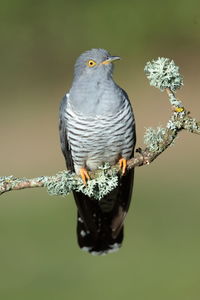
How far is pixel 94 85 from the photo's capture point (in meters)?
4.30

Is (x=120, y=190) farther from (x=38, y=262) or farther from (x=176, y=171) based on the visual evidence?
(x=176, y=171)

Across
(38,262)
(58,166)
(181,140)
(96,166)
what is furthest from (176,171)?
(96,166)

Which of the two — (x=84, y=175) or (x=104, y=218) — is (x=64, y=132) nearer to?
(x=84, y=175)

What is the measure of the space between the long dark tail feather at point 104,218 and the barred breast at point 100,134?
244 mm

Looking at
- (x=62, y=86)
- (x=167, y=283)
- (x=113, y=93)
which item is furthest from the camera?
(x=62, y=86)

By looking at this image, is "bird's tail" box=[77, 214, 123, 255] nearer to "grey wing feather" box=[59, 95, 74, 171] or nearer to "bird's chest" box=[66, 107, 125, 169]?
"grey wing feather" box=[59, 95, 74, 171]

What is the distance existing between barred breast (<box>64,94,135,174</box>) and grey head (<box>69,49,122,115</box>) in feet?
0.13

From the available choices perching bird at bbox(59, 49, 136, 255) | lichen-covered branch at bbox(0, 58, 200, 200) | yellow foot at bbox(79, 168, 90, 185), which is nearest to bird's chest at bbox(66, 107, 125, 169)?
perching bird at bbox(59, 49, 136, 255)

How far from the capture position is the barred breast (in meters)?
4.18

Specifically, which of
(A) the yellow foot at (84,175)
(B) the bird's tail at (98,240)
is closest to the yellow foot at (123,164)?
(A) the yellow foot at (84,175)

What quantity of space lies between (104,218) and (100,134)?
80cm

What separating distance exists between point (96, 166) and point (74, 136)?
269 mm

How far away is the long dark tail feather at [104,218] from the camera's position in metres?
4.68

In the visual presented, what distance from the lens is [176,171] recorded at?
7926 mm
